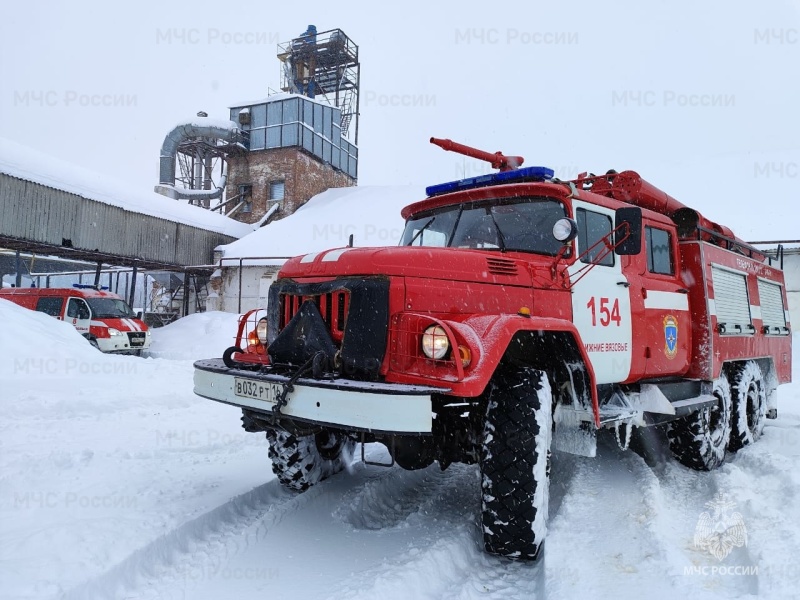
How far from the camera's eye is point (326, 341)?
3.27 m

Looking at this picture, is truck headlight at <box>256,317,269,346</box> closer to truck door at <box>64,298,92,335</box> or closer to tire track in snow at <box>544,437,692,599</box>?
tire track in snow at <box>544,437,692,599</box>

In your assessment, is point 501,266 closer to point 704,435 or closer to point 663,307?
point 663,307

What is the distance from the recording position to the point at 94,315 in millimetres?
14906

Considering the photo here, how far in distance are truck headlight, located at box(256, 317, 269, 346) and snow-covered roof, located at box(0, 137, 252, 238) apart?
1777 cm

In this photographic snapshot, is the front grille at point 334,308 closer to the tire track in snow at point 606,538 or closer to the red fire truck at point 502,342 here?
the red fire truck at point 502,342

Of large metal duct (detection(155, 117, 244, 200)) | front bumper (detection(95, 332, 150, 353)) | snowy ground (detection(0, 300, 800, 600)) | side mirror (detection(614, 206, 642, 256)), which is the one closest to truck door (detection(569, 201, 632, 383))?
side mirror (detection(614, 206, 642, 256))

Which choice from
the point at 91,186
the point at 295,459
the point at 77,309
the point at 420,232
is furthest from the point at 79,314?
the point at 420,232

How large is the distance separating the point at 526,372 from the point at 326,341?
1260 millimetres

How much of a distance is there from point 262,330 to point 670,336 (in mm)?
3709

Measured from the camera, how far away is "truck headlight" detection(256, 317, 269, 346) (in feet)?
13.3

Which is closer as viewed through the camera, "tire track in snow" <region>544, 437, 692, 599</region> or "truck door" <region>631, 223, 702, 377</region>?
"tire track in snow" <region>544, 437, 692, 599</region>

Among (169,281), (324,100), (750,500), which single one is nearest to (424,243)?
(750,500)

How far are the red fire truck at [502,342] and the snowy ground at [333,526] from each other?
0.31m

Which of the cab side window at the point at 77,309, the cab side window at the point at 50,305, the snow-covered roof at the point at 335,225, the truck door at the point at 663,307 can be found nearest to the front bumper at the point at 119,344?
the cab side window at the point at 77,309
